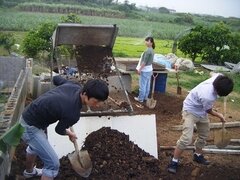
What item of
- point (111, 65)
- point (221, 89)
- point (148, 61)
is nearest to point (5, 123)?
point (221, 89)

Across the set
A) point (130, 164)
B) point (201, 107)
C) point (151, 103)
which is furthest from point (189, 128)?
point (151, 103)

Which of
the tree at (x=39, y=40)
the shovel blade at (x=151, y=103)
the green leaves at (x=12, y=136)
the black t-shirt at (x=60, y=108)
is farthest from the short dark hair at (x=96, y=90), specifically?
the tree at (x=39, y=40)

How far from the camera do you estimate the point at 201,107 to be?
18.4 ft

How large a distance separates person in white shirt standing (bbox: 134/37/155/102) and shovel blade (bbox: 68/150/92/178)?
469cm

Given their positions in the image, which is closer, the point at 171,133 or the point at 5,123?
the point at 5,123

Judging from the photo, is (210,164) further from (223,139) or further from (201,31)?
(201,31)

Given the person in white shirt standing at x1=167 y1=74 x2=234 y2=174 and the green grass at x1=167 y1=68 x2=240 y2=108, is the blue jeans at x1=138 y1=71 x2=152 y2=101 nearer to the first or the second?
the green grass at x1=167 y1=68 x2=240 y2=108

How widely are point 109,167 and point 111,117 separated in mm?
1014

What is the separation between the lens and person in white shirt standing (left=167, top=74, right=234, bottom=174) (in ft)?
17.3

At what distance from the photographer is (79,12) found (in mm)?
42625

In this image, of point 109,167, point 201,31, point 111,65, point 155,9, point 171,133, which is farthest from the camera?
point 155,9

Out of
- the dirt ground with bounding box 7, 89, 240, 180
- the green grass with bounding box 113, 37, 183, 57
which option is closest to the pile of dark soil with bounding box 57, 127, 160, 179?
the dirt ground with bounding box 7, 89, 240, 180

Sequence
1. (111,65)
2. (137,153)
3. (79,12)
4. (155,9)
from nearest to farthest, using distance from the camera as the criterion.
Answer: (137,153) < (111,65) < (79,12) < (155,9)

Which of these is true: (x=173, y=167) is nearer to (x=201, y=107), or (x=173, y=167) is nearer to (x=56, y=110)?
(x=201, y=107)
